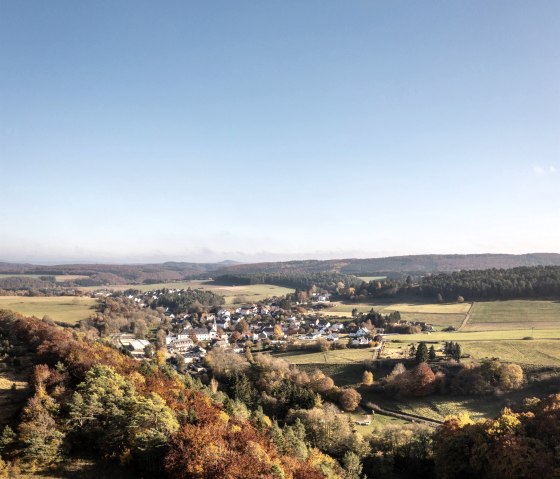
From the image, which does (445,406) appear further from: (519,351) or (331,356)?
(331,356)

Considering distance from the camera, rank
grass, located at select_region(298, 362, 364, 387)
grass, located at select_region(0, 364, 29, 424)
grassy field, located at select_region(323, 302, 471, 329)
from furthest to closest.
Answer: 1. grassy field, located at select_region(323, 302, 471, 329)
2. grass, located at select_region(298, 362, 364, 387)
3. grass, located at select_region(0, 364, 29, 424)

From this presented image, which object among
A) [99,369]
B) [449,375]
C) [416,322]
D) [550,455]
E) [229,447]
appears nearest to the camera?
[229,447]

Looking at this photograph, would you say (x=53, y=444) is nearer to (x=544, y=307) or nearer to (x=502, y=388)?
(x=502, y=388)

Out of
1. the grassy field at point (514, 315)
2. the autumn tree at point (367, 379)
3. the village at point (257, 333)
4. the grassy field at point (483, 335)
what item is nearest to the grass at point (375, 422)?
the autumn tree at point (367, 379)

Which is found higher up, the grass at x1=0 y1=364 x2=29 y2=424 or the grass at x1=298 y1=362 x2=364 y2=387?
the grass at x1=0 y1=364 x2=29 y2=424

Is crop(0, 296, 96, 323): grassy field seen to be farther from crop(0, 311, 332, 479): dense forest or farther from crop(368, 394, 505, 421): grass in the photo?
crop(368, 394, 505, 421): grass

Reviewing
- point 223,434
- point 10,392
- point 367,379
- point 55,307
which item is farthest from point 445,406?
point 55,307

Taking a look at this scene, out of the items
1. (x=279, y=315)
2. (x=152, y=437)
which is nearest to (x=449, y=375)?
(x=152, y=437)

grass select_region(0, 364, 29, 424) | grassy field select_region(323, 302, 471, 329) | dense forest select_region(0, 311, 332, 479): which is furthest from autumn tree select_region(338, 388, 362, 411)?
grassy field select_region(323, 302, 471, 329)
